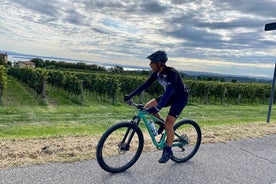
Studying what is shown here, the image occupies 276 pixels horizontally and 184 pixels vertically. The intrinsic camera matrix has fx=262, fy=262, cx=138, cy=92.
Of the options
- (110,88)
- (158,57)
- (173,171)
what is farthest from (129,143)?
(110,88)

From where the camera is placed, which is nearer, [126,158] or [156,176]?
[156,176]

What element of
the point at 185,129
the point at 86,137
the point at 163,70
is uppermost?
the point at 163,70

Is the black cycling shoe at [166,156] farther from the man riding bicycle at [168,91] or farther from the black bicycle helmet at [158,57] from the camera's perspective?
the black bicycle helmet at [158,57]

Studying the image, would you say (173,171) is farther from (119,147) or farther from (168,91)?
(168,91)

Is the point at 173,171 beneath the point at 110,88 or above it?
above

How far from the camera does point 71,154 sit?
14.0ft

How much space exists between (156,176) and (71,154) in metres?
1.47

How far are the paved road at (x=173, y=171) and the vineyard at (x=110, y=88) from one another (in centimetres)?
1705

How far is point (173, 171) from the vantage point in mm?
4023

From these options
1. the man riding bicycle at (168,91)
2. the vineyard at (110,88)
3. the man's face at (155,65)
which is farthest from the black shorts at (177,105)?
the vineyard at (110,88)

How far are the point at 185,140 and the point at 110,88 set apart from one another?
19.4 metres

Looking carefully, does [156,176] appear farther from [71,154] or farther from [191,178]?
[71,154]

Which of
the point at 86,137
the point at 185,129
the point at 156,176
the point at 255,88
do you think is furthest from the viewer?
the point at 255,88

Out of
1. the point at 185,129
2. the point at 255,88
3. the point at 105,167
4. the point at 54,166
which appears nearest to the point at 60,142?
the point at 54,166
